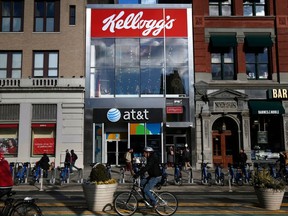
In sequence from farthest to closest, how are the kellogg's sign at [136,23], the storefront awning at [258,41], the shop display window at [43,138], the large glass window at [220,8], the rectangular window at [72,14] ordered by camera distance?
the large glass window at [220,8], the rectangular window at [72,14], the kellogg's sign at [136,23], the storefront awning at [258,41], the shop display window at [43,138]

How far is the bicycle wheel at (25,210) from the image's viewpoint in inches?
288

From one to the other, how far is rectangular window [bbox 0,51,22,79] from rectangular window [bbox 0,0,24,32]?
1.88 meters

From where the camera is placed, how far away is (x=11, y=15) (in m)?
27.3

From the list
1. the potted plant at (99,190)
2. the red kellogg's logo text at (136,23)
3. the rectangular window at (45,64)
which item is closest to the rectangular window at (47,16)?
the rectangular window at (45,64)

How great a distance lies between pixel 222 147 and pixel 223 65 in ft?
20.6

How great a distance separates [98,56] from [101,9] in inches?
146

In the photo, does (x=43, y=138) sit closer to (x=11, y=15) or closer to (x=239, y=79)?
(x=11, y=15)

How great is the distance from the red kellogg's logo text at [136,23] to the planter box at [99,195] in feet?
62.5

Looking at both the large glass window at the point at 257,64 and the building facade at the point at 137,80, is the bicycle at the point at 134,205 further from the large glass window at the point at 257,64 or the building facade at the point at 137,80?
the large glass window at the point at 257,64

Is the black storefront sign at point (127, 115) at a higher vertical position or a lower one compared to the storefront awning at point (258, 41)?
lower

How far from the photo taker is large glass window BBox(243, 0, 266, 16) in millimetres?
27680

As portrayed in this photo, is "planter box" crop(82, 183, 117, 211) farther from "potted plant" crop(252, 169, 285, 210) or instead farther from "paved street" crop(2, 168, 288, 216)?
"potted plant" crop(252, 169, 285, 210)

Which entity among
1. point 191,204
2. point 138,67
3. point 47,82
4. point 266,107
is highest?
point 138,67

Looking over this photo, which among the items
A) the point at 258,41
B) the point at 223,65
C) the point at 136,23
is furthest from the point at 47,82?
the point at 258,41
